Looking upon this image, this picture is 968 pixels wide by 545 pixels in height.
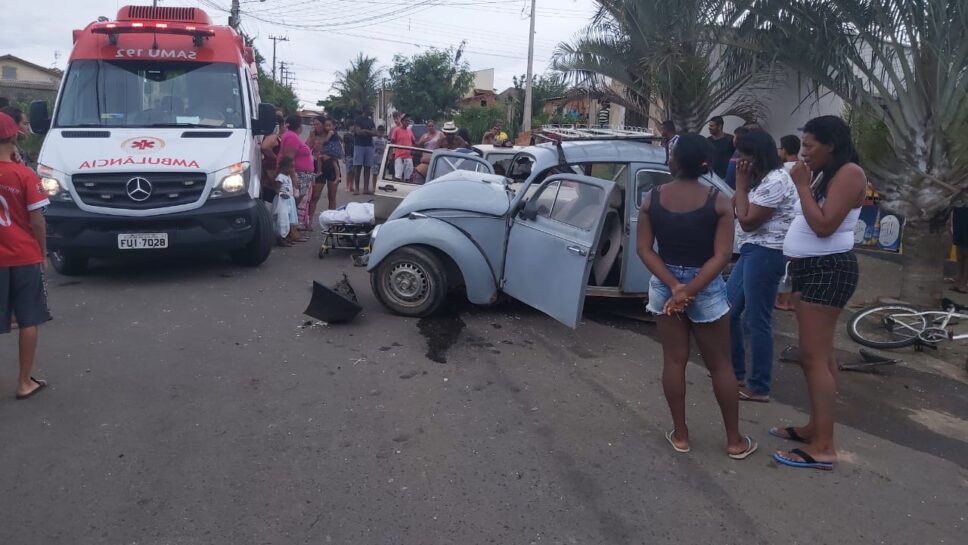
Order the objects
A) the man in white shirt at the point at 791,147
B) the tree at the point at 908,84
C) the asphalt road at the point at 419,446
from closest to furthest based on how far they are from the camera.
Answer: the asphalt road at the point at 419,446, the man in white shirt at the point at 791,147, the tree at the point at 908,84

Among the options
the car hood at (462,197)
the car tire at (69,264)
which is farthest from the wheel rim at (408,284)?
the car tire at (69,264)

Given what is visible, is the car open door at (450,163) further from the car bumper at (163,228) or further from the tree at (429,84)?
the tree at (429,84)

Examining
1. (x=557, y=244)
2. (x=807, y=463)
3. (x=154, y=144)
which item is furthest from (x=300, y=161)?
(x=807, y=463)

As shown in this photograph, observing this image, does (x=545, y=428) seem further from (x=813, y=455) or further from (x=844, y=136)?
(x=844, y=136)

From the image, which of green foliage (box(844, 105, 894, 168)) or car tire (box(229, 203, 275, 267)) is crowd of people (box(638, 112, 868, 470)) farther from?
car tire (box(229, 203, 275, 267))

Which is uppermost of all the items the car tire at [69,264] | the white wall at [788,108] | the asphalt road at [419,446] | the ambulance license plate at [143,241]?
the white wall at [788,108]

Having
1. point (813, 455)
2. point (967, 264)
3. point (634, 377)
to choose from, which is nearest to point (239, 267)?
point (634, 377)

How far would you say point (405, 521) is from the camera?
3482 millimetres

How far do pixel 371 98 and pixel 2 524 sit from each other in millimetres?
55942

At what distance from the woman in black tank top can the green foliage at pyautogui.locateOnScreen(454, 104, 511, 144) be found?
2427cm

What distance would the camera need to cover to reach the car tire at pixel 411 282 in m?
6.70

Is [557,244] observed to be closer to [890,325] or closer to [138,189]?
[890,325]

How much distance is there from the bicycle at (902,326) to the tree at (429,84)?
3159cm

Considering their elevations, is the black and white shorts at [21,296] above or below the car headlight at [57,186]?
below
